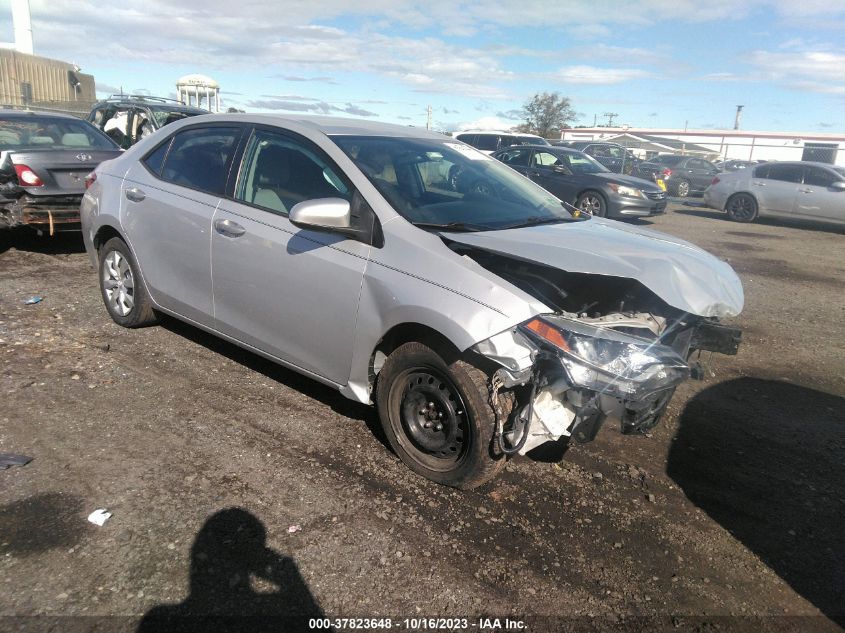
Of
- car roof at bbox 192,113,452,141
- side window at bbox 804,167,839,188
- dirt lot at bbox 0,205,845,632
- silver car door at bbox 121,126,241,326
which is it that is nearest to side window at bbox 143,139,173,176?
silver car door at bbox 121,126,241,326

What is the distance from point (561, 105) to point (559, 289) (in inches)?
2606

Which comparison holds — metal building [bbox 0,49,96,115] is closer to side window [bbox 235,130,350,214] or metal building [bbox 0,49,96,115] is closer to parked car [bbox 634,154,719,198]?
parked car [bbox 634,154,719,198]

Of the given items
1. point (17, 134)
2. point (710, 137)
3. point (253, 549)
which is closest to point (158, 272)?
point (253, 549)

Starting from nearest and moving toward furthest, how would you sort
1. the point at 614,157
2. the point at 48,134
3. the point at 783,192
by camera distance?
the point at 48,134
the point at 783,192
the point at 614,157

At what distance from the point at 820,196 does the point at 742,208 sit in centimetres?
180

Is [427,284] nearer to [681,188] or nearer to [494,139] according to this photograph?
[494,139]

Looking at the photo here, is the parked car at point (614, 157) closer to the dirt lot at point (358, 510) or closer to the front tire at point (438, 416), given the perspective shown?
the dirt lot at point (358, 510)

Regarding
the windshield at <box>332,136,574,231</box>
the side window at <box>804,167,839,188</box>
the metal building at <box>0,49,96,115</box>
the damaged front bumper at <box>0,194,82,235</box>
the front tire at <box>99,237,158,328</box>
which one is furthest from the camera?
the metal building at <box>0,49,96,115</box>

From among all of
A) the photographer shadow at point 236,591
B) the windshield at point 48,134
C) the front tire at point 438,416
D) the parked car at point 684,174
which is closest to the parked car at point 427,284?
the front tire at point 438,416

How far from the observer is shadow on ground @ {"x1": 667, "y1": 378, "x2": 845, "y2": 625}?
303 cm

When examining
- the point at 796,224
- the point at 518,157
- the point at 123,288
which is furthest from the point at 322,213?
the point at 796,224

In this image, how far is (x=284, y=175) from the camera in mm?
4020

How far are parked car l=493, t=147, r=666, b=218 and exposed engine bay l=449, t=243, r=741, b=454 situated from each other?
10662 millimetres

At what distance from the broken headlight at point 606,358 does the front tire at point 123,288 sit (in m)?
3.41
